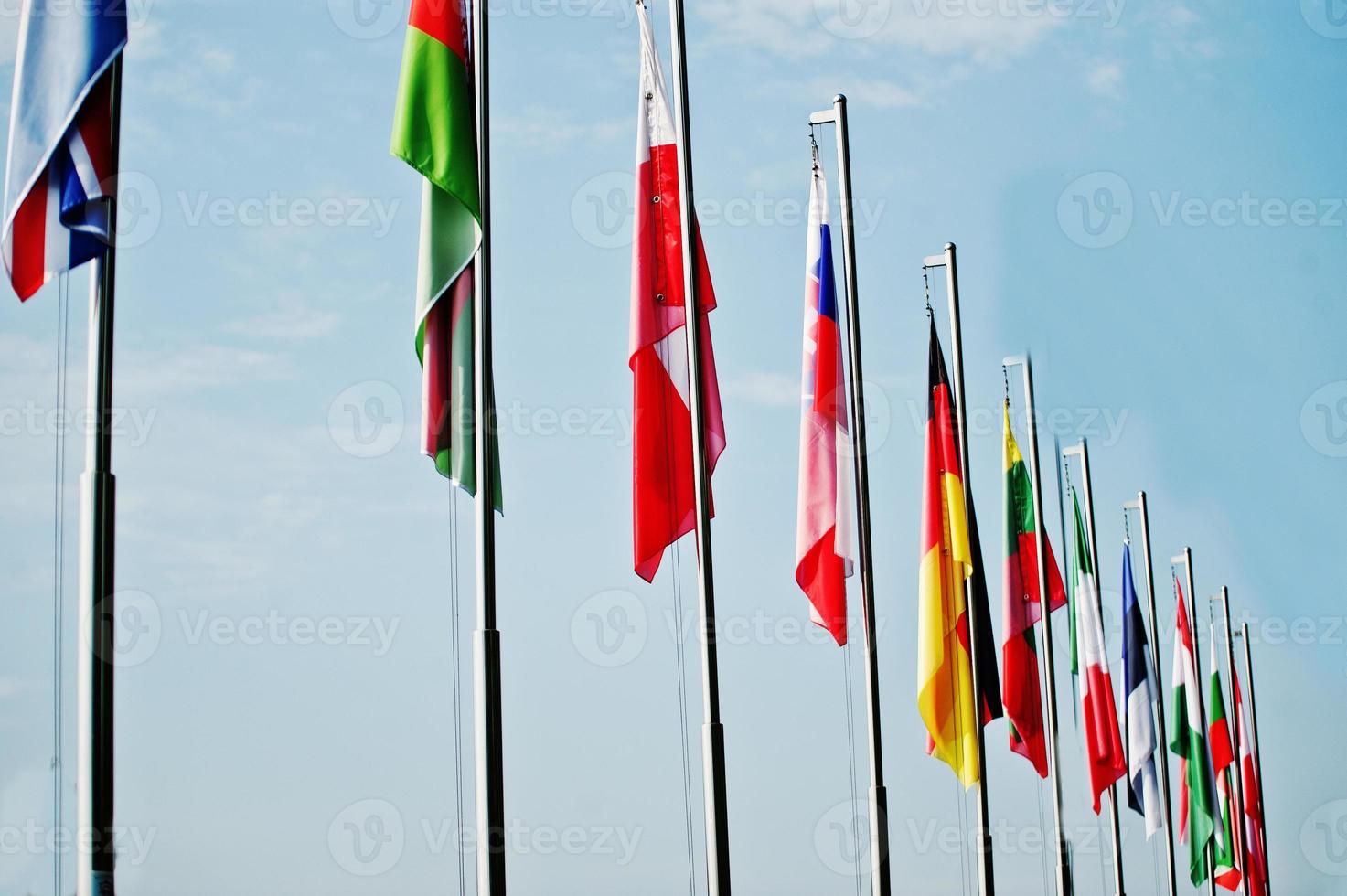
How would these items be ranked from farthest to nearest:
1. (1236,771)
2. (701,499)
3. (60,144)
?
(1236,771) → (701,499) → (60,144)

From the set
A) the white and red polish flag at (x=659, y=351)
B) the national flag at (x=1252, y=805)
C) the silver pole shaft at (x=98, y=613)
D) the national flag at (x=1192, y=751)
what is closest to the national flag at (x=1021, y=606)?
the white and red polish flag at (x=659, y=351)

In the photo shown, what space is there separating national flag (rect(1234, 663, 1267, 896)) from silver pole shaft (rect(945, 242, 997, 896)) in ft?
94.3

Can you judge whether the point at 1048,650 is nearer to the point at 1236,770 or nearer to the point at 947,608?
the point at 947,608

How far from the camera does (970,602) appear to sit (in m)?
22.2

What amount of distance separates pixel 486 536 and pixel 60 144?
3.84 m

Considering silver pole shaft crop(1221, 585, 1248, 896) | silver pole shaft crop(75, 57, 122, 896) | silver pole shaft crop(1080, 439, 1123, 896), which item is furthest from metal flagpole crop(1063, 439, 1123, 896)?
silver pole shaft crop(75, 57, 122, 896)

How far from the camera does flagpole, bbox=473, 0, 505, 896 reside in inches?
433

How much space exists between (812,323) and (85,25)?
9700 mm

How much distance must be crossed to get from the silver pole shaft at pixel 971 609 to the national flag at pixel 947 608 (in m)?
0.07

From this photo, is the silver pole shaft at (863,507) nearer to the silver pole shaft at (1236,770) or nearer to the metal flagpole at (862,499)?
the metal flagpole at (862,499)

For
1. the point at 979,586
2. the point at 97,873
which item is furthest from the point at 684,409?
the point at 979,586

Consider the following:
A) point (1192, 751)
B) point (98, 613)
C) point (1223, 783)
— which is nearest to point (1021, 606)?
point (1192, 751)

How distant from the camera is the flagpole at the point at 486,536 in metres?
11.0

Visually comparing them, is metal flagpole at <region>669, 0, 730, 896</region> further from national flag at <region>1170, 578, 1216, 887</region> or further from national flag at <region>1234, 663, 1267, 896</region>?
national flag at <region>1234, 663, 1267, 896</region>
